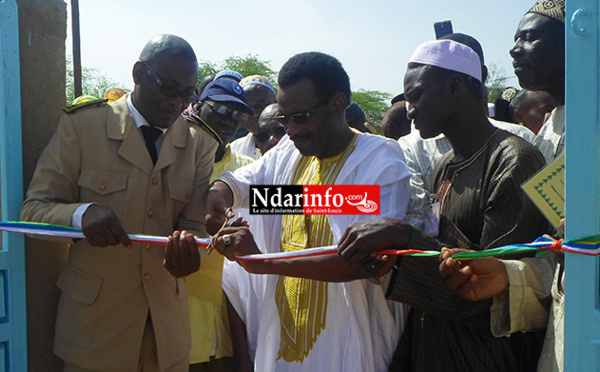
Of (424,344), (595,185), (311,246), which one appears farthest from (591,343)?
(311,246)

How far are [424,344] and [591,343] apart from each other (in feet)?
2.85

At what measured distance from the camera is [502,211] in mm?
2580

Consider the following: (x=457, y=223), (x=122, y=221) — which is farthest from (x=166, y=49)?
(x=457, y=223)

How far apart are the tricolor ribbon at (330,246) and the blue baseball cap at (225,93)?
2057 millimetres

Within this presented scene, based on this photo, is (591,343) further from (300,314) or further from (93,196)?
(93,196)

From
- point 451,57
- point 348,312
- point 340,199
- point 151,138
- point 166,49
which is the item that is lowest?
point 348,312

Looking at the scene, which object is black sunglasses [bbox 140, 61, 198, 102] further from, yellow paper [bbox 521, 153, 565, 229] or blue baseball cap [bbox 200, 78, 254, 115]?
yellow paper [bbox 521, 153, 565, 229]

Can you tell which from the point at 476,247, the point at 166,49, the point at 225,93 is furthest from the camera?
the point at 225,93

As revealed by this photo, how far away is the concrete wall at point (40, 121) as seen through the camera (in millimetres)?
3209

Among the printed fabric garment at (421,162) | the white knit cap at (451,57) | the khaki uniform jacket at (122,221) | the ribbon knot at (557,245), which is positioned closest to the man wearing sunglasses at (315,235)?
the printed fabric garment at (421,162)

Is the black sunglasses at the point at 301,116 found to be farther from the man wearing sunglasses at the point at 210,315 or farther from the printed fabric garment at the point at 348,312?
the man wearing sunglasses at the point at 210,315

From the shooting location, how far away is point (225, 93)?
482 centimetres

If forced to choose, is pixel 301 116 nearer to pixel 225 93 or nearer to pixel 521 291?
pixel 521 291

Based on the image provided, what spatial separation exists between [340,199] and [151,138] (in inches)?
42.4
